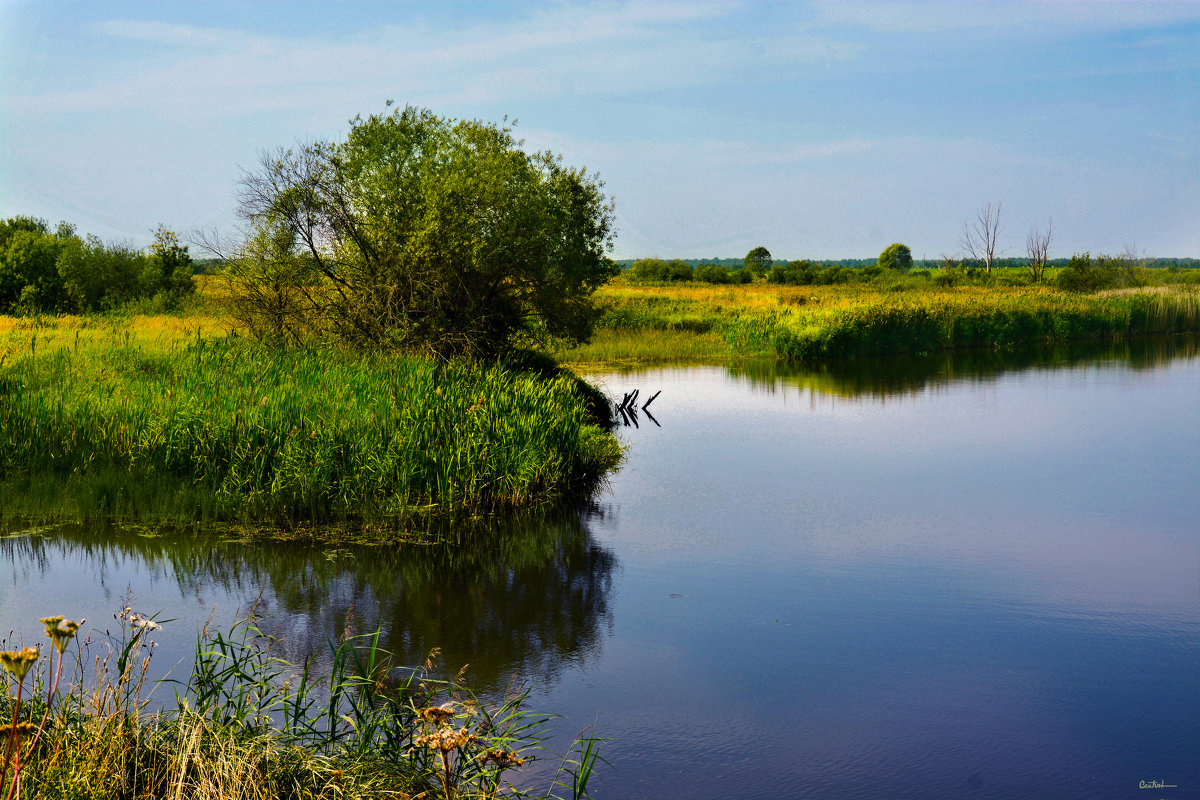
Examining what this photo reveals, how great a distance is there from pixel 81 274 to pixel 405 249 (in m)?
29.5

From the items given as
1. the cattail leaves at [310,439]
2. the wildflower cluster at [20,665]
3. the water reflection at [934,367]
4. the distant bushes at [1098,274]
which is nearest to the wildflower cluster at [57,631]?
the wildflower cluster at [20,665]

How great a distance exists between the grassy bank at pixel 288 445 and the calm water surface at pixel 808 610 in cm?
78

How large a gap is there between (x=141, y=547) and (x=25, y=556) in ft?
3.33

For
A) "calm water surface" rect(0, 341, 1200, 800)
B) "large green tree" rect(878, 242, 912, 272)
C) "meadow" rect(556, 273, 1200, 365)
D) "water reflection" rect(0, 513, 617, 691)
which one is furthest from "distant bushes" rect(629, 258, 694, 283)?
"water reflection" rect(0, 513, 617, 691)

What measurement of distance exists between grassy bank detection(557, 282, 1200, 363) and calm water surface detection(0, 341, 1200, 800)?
57.4 ft

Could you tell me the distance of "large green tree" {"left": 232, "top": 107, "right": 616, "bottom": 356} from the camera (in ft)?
54.0

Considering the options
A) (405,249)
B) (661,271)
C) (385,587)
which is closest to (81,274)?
(405,249)

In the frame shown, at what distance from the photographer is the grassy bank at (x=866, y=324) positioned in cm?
3247

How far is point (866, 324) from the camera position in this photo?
3331 centimetres

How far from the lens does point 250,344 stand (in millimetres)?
16531

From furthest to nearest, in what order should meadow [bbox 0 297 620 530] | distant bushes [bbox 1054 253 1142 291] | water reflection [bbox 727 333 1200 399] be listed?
distant bushes [bbox 1054 253 1142 291]
water reflection [bbox 727 333 1200 399]
meadow [bbox 0 297 620 530]

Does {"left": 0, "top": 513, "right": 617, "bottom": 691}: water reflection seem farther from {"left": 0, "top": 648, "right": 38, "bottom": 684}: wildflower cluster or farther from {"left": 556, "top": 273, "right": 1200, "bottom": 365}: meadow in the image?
{"left": 556, "top": 273, "right": 1200, "bottom": 365}: meadow

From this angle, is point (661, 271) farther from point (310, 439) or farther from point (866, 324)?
point (310, 439)

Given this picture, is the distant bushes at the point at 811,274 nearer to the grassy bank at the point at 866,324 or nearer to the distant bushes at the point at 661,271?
the distant bushes at the point at 661,271
